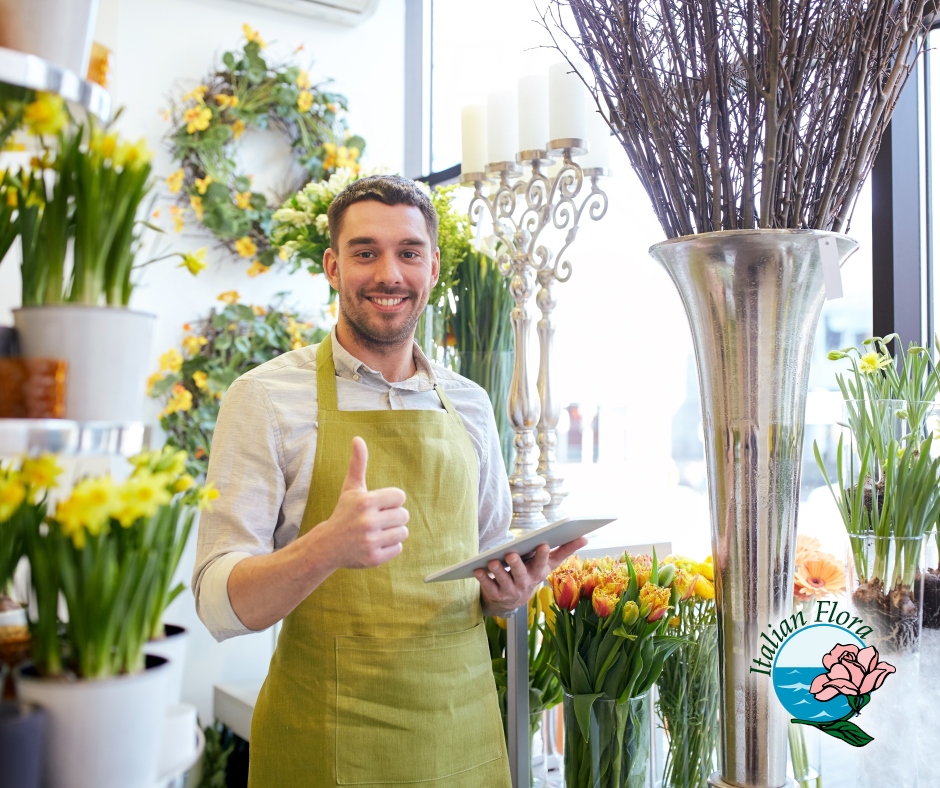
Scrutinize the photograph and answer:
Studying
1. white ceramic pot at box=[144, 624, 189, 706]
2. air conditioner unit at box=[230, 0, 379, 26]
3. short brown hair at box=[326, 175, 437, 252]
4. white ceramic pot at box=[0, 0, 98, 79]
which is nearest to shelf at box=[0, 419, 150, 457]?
white ceramic pot at box=[144, 624, 189, 706]

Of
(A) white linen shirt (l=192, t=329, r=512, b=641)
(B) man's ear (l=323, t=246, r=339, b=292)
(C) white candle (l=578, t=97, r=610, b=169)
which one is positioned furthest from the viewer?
(C) white candle (l=578, t=97, r=610, b=169)

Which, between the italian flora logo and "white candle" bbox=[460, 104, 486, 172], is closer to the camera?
the italian flora logo

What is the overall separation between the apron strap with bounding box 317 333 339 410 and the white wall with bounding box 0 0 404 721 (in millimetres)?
1401

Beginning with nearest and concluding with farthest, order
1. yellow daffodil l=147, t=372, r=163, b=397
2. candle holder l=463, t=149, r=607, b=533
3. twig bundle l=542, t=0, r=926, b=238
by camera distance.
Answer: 1. twig bundle l=542, t=0, r=926, b=238
2. candle holder l=463, t=149, r=607, b=533
3. yellow daffodil l=147, t=372, r=163, b=397

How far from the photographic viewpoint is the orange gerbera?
1.37 m

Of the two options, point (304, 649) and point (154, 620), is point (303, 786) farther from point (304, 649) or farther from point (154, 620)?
point (154, 620)

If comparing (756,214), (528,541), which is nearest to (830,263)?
(756,214)

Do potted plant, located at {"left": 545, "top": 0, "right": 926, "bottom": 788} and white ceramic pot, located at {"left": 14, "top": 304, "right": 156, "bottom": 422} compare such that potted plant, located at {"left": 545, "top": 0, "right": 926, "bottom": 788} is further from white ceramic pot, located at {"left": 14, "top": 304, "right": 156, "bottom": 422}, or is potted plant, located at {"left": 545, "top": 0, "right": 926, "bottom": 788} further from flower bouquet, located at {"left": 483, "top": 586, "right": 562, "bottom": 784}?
flower bouquet, located at {"left": 483, "top": 586, "right": 562, "bottom": 784}

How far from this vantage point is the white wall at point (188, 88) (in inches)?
121

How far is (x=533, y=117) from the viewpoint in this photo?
84.6 inches

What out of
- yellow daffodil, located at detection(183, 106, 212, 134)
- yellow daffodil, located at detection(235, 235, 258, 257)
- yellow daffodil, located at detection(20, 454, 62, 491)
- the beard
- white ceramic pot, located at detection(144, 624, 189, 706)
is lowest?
white ceramic pot, located at detection(144, 624, 189, 706)

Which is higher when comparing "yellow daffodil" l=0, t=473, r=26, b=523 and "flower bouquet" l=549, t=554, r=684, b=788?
"yellow daffodil" l=0, t=473, r=26, b=523

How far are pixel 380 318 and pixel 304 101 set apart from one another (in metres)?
1.95

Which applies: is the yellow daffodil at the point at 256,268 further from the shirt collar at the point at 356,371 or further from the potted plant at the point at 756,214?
the potted plant at the point at 756,214
